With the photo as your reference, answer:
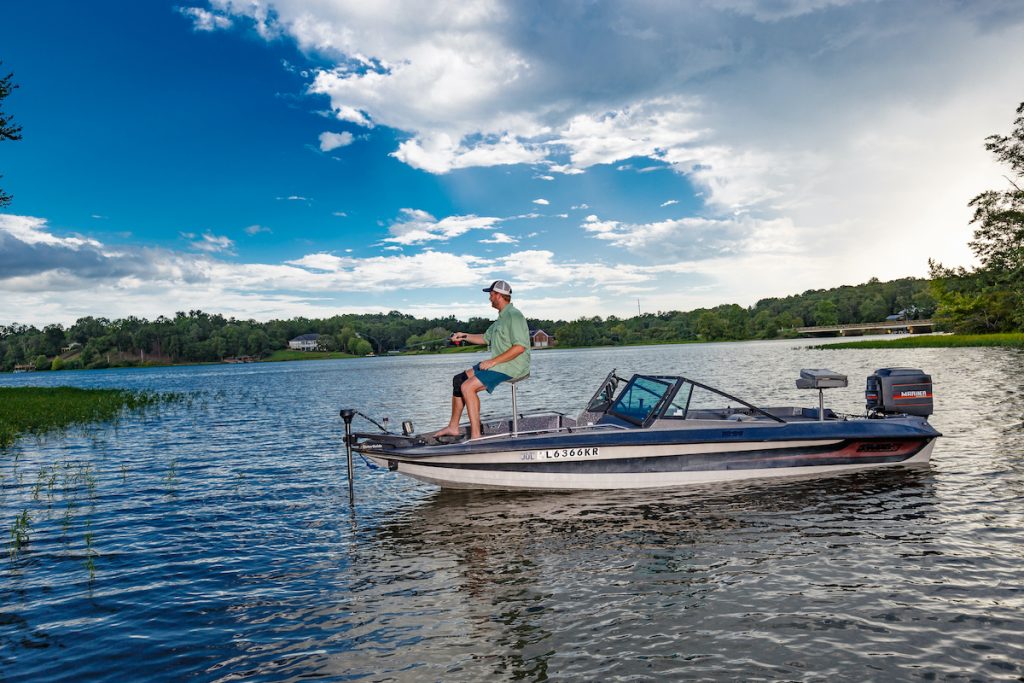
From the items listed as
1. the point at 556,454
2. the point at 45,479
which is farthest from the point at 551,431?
the point at 45,479

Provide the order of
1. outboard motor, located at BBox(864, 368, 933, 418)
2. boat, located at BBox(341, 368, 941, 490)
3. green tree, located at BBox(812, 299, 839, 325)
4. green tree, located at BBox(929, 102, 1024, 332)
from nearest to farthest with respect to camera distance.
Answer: boat, located at BBox(341, 368, 941, 490) → outboard motor, located at BBox(864, 368, 933, 418) → green tree, located at BBox(929, 102, 1024, 332) → green tree, located at BBox(812, 299, 839, 325)

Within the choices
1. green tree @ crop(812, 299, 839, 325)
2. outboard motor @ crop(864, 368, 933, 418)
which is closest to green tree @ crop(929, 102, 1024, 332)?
outboard motor @ crop(864, 368, 933, 418)

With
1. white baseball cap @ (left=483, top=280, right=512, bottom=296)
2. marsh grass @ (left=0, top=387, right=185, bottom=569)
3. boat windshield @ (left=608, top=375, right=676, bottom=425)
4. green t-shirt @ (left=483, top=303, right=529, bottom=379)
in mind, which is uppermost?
white baseball cap @ (left=483, top=280, right=512, bottom=296)

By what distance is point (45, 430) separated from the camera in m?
25.0

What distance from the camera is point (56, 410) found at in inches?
1218

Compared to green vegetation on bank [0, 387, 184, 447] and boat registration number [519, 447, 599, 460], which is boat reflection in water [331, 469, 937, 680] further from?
green vegetation on bank [0, 387, 184, 447]

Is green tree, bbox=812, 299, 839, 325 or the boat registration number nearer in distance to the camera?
the boat registration number

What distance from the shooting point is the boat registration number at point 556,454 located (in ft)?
36.2

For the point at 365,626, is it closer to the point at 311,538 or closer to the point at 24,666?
Answer: the point at 24,666

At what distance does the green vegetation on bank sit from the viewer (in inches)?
981

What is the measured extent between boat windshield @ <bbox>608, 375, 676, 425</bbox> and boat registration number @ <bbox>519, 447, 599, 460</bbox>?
48.7 inches

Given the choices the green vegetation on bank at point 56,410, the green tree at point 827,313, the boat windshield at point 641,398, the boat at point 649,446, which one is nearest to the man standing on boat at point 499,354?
the boat at point 649,446

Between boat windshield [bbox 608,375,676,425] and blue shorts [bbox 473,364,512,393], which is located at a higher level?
blue shorts [bbox 473,364,512,393]

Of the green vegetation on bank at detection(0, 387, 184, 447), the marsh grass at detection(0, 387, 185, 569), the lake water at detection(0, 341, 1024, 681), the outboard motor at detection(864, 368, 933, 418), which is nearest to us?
the lake water at detection(0, 341, 1024, 681)
